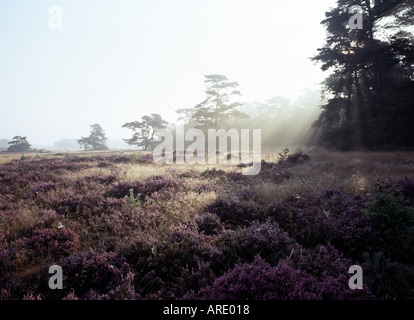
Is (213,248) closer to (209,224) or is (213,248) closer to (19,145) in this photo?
(209,224)

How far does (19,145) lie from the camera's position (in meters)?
51.6

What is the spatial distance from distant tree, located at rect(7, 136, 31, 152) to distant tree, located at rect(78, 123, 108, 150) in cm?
1248

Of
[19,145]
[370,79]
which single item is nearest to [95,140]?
[19,145]

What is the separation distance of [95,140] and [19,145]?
17729 millimetres

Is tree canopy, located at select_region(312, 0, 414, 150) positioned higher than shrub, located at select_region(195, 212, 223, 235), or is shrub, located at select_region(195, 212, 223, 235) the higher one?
tree canopy, located at select_region(312, 0, 414, 150)

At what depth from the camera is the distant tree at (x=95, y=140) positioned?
62.1 meters

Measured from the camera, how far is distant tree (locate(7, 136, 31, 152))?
2021 inches

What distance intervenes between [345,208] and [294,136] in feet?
126

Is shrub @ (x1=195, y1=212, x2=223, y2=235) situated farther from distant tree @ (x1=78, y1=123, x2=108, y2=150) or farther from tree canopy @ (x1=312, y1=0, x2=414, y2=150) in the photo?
distant tree @ (x1=78, y1=123, x2=108, y2=150)

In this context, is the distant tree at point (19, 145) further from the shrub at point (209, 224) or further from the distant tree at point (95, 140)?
the shrub at point (209, 224)

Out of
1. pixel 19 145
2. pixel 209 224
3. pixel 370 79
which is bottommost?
pixel 209 224

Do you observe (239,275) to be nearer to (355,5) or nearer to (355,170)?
(355,170)

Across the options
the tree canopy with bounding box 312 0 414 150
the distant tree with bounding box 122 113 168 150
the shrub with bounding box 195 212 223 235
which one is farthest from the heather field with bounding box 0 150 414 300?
the distant tree with bounding box 122 113 168 150
